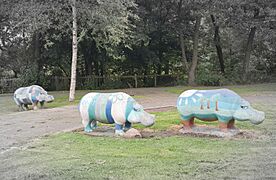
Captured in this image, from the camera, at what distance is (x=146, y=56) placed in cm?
3206

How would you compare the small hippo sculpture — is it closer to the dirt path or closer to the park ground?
the dirt path

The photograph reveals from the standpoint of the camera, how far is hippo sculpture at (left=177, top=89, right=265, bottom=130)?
8781mm

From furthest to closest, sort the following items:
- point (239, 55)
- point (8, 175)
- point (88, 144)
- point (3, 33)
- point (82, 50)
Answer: point (239, 55)
point (82, 50)
point (3, 33)
point (88, 144)
point (8, 175)

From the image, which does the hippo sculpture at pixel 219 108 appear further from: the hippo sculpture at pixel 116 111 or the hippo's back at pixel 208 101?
the hippo sculpture at pixel 116 111

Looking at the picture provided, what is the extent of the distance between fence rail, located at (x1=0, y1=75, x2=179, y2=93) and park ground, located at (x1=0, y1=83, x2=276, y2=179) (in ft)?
64.5

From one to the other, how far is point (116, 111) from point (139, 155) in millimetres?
2352

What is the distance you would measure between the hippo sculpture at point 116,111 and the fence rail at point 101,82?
66.5 feet

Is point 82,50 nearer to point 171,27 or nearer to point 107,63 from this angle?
point 107,63

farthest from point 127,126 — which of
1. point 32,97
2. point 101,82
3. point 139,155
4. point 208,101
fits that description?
point 101,82

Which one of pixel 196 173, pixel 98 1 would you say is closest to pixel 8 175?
pixel 196 173

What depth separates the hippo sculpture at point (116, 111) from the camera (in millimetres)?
9094

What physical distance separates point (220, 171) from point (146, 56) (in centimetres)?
2655

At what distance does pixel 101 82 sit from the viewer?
30.7m

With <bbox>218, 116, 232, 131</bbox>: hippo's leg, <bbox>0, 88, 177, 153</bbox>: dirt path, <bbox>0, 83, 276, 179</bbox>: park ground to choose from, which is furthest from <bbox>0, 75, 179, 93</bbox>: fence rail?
<bbox>218, 116, 232, 131</bbox>: hippo's leg
